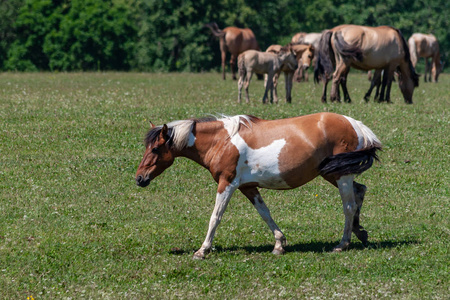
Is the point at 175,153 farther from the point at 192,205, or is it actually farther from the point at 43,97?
the point at 43,97

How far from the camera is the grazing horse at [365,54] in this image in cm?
2416

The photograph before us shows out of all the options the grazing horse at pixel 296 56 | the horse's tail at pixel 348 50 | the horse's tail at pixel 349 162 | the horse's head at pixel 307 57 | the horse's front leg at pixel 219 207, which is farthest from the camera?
the horse's head at pixel 307 57

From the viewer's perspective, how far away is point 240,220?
1222 centimetres

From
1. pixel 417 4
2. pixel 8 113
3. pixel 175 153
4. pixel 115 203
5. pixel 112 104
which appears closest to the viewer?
pixel 175 153

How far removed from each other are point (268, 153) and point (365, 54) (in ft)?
49.6

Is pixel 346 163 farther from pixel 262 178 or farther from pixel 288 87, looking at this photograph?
pixel 288 87

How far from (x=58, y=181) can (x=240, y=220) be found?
13.9 feet

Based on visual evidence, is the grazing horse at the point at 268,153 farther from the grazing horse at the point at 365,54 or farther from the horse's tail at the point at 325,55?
the horse's tail at the point at 325,55

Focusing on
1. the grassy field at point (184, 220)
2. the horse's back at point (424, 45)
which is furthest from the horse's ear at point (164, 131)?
the horse's back at point (424, 45)

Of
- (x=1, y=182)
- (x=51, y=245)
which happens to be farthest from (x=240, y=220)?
(x=1, y=182)

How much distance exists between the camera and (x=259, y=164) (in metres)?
9.98

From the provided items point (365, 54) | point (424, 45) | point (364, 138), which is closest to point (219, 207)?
point (364, 138)

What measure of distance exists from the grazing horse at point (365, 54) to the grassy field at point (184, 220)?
2959 mm

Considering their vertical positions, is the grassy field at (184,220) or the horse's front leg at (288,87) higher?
the grassy field at (184,220)
